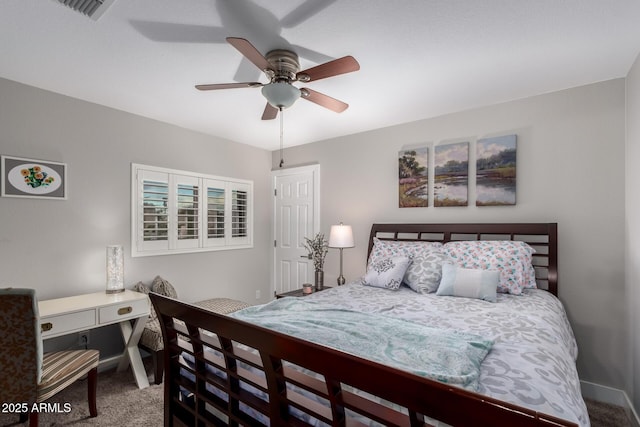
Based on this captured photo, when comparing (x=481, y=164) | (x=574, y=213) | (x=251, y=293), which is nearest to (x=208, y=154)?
(x=251, y=293)

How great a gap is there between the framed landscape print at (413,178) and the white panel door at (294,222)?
123 cm

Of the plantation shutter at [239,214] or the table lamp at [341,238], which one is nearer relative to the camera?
the table lamp at [341,238]

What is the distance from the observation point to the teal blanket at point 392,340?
3.93 ft

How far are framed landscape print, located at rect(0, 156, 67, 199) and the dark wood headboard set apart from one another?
3.28 metres

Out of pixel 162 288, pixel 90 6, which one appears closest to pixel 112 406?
pixel 162 288

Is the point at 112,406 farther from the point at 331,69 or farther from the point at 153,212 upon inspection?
the point at 331,69

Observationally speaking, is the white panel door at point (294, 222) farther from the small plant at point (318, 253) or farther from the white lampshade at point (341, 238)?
the white lampshade at point (341, 238)

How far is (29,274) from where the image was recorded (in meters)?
2.66

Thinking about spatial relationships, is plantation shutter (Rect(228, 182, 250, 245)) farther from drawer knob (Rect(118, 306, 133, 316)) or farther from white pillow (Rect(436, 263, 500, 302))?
white pillow (Rect(436, 263, 500, 302))

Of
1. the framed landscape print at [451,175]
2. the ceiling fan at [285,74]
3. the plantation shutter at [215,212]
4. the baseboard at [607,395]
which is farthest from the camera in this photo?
the plantation shutter at [215,212]

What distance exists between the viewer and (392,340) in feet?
4.81

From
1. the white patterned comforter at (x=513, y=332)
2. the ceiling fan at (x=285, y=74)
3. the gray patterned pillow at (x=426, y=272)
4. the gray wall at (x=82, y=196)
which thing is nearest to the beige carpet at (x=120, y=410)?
the white patterned comforter at (x=513, y=332)

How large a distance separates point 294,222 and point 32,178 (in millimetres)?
2880

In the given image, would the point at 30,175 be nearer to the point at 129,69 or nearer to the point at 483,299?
the point at 129,69
